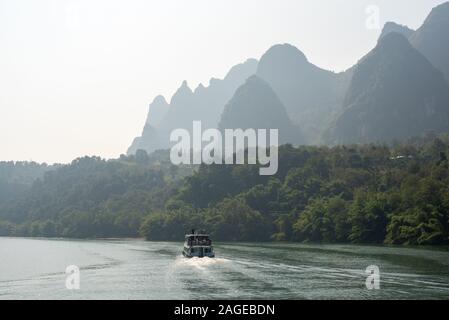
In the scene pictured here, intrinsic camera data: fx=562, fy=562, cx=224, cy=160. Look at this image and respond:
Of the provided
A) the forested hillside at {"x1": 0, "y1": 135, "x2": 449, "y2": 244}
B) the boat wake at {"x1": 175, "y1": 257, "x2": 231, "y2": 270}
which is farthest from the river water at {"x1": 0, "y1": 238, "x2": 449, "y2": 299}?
the forested hillside at {"x1": 0, "y1": 135, "x2": 449, "y2": 244}

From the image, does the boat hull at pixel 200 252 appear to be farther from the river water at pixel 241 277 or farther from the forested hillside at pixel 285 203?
the forested hillside at pixel 285 203

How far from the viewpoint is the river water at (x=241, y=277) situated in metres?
37.2

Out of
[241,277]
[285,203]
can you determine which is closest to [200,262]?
[241,277]

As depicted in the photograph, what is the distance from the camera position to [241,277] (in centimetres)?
4591

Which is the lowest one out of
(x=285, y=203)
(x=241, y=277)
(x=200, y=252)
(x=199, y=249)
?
(x=241, y=277)

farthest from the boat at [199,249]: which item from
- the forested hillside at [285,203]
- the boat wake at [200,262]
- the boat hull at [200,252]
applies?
the forested hillside at [285,203]

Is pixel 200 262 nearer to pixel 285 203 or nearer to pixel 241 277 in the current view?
pixel 241 277

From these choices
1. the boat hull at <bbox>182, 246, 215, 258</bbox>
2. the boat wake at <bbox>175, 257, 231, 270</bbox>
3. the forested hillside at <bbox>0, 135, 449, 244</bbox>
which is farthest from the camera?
the forested hillside at <bbox>0, 135, 449, 244</bbox>

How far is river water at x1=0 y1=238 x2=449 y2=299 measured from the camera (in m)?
37.2

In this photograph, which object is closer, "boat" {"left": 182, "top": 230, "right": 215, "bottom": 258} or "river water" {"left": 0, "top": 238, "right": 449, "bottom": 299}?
"river water" {"left": 0, "top": 238, "right": 449, "bottom": 299}

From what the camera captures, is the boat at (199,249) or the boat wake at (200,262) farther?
the boat at (199,249)

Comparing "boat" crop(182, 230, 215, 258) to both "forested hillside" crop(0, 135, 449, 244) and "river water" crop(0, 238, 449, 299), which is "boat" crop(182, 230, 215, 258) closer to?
"river water" crop(0, 238, 449, 299)

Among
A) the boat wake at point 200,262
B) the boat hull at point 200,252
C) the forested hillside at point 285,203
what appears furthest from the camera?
the forested hillside at point 285,203

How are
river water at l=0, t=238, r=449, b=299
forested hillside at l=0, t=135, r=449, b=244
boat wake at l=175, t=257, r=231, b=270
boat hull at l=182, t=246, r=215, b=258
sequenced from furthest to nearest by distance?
forested hillside at l=0, t=135, r=449, b=244 → boat hull at l=182, t=246, r=215, b=258 → boat wake at l=175, t=257, r=231, b=270 → river water at l=0, t=238, r=449, b=299
